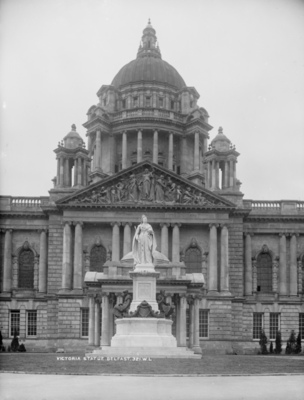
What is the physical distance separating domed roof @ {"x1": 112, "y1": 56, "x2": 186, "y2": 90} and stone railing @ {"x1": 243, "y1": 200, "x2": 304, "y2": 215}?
83.2 feet

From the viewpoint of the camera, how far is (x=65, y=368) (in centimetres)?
3033

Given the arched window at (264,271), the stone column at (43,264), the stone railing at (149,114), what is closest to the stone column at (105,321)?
the stone column at (43,264)

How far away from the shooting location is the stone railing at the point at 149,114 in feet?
311

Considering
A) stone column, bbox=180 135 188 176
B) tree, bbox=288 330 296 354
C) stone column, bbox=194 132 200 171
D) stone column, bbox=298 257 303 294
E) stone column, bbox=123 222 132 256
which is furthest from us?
stone column, bbox=180 135 188 176

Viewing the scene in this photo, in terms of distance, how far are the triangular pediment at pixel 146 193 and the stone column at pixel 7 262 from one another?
7.83 metres

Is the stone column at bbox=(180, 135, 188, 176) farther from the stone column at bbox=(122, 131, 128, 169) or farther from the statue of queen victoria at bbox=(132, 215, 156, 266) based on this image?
the statue of queen victoria at bbox=(132, 215, 156, 266)

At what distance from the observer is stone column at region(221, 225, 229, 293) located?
242ft


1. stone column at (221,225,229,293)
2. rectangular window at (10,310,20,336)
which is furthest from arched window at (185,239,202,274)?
rectangular window at (10,310,20,336)

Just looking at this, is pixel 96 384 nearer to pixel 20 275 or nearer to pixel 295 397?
pixel 295 397

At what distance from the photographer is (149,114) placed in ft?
311

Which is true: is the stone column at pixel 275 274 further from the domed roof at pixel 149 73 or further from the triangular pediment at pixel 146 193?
the domed roof at pixel 149 73

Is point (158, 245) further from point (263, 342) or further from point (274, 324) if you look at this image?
point (274, 324)

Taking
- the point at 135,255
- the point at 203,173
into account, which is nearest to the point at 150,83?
the point at 203,173

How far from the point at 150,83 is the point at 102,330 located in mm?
48970
